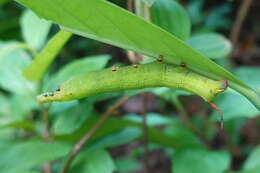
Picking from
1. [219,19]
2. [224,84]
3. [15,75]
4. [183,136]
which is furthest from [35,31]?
[219,19]

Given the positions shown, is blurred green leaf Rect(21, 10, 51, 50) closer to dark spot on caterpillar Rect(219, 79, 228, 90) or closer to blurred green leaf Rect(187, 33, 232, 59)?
blurred green leaf Rect(187, 33, 232, 59)

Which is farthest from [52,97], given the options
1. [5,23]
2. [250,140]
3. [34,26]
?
[250,140]

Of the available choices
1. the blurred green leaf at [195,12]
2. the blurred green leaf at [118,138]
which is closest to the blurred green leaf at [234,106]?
the blurred green leaf at [118,138]

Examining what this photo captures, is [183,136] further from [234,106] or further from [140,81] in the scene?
[140,81]

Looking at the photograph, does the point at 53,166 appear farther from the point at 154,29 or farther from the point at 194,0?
the point at 194,0

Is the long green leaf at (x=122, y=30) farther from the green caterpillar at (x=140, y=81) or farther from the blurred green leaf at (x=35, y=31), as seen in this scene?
the blurred green leaf at (x=35, y=31)

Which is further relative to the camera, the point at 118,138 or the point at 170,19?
the point at 118,138
